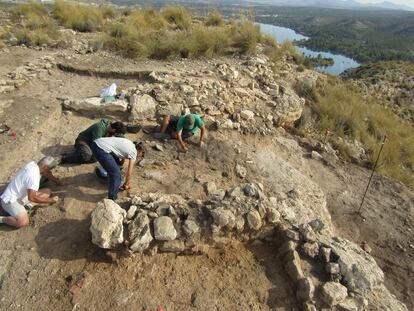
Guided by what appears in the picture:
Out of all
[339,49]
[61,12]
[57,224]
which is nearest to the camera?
[57,224]

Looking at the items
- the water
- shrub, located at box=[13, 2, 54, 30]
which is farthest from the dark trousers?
the water

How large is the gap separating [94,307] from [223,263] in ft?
4.93

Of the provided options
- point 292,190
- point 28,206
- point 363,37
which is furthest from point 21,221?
point 363,37

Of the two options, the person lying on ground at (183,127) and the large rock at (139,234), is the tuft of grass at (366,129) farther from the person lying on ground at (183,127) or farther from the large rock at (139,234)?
the large rock at (139,234)

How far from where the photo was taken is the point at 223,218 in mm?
3926

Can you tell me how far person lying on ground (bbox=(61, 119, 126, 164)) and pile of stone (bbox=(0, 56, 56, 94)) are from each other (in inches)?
120

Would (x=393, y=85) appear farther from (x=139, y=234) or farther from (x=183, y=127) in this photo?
(x=139, y=234)

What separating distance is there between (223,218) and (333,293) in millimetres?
1433

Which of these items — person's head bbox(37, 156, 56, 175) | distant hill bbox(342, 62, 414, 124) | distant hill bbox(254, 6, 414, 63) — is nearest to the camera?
person's head bbox(37, 156, 56, 175)

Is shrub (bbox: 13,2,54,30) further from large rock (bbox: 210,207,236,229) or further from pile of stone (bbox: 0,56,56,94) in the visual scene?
large rock (bbox: 210,207,236,229)

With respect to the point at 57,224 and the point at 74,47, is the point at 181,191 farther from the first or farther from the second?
the point at 74,47

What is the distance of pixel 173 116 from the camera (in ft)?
21.9

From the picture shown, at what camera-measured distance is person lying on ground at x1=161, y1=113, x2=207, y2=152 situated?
5.89 m

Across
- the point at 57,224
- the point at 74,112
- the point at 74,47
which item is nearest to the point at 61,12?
the point at 74,47
